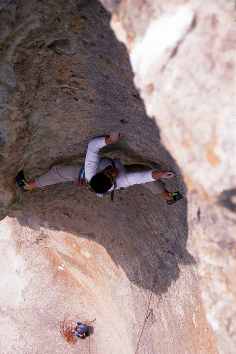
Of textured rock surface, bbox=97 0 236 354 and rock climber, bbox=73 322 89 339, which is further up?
textured rock surface, bbox=97 0 236 354

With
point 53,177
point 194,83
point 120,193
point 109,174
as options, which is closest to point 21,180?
point 53,177

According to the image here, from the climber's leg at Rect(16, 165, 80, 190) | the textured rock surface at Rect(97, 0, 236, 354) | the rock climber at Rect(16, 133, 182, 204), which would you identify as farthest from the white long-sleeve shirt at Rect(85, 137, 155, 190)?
the textured rock surface at Rect(97, 0, 236, 354)

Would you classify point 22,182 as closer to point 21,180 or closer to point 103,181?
point 21,180

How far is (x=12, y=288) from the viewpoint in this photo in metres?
4.99

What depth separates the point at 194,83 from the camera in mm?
1601

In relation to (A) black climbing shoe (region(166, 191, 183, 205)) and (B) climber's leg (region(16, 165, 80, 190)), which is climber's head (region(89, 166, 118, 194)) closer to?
(A) black climbing shoe (region(166, 191, 183, 205))

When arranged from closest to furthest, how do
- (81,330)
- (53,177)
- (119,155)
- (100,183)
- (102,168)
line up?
1. (100,183)
2. (102,168)
3. (119,155)
4. (53,177)
5. (81,330)

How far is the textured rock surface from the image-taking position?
1558mm

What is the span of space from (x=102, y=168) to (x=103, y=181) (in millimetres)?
190

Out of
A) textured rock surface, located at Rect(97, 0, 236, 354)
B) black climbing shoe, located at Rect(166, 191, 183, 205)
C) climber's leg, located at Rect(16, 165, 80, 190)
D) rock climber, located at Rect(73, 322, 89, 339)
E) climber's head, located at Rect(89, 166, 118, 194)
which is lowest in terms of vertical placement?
rock climber, located at Rect(73, 322, 89, 339)

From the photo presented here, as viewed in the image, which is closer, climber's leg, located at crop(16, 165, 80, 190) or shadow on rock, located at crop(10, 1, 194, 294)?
shadow on rock, located at crop(10, 1, 194, 294)

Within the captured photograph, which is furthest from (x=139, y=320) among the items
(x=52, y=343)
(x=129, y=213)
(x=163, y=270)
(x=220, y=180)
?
(x=220, y=180)

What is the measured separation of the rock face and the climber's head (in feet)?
0.93

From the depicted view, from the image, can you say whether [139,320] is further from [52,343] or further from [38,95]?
[38,95]
